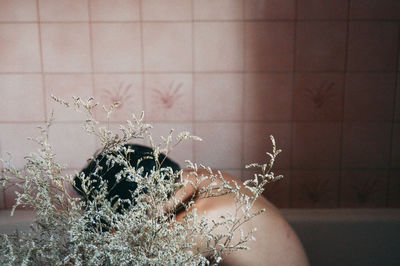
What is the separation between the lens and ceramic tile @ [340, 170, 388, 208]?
1740 millimetres

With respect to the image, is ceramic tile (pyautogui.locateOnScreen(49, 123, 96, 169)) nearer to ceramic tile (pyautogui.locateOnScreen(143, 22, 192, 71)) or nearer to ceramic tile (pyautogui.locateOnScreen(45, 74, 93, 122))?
ceramic tile (pyautogui.locateOnScreen(45, 74, 93, 122))

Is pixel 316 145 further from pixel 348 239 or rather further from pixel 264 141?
pixel 348 239

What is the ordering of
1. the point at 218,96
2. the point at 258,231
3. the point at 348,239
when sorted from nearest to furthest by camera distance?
the point at 258,231 → the point at 348,239 → the point at 218,96

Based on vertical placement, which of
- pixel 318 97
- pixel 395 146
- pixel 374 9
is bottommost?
pixel 395 146

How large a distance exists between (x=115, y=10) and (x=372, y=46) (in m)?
1.10

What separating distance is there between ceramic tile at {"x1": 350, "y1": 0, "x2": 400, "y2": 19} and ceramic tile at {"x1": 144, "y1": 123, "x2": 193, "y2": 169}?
848mm

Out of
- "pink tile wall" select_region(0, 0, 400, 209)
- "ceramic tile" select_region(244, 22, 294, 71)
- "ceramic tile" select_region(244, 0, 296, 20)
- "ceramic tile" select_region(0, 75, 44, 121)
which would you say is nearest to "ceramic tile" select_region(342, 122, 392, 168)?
"pink tile wall" select_region(0, 0, 400, 209)

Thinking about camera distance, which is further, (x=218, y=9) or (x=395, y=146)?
(x=395, y=146)

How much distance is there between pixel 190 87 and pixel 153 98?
0.56 ft

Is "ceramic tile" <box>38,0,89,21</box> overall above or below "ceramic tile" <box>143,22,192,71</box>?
above

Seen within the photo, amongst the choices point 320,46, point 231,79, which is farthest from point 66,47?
point 320,46

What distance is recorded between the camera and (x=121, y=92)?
1673mm

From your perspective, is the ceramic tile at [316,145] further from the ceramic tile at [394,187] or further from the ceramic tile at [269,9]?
the ceramic tile at [269,9]

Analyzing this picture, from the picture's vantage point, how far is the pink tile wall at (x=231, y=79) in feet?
5.27
